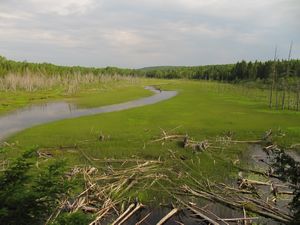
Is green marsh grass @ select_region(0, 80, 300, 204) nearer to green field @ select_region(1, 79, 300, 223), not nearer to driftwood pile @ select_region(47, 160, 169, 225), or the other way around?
green field @ select_region(1, 79, 300, 223)

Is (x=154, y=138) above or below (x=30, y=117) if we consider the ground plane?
above

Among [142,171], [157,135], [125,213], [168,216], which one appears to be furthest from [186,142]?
[125,213]

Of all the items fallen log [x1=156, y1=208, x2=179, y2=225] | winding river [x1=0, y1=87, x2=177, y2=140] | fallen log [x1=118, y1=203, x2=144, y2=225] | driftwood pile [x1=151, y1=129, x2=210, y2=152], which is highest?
driftwood pile [x1=151, y1=129, x2=210, y2=152]

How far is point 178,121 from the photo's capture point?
1515 inches

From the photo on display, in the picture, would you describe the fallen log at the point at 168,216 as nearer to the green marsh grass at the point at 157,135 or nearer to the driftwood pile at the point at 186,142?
the green marsh grass at the point at 157,135

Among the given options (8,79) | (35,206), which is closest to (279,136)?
(35,206)

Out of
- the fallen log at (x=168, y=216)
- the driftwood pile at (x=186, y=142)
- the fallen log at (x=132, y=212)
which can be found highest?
the driftwood pile at (x=186, y=142)

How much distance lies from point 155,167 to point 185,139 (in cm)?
597

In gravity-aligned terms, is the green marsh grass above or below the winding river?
above

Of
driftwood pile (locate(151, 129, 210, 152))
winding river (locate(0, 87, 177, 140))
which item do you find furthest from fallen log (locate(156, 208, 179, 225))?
winding river (locate(0, 87, 177, 140))

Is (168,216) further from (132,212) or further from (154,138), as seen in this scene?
(154,138)

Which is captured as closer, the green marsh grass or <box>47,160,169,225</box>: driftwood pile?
<box>47,160,169,225</box>: driftwood pile

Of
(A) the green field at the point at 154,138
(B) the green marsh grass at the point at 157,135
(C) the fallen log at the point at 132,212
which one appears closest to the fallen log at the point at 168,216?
(C) the fallen log at the point at 132,212

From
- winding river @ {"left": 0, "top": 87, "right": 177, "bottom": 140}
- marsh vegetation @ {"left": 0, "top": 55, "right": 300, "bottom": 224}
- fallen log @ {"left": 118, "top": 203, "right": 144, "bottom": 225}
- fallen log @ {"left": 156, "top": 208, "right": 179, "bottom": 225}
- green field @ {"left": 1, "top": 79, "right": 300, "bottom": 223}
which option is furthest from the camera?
winding river @ {"left": 0, "top": 87, "right": 177, "bottom": 140}
